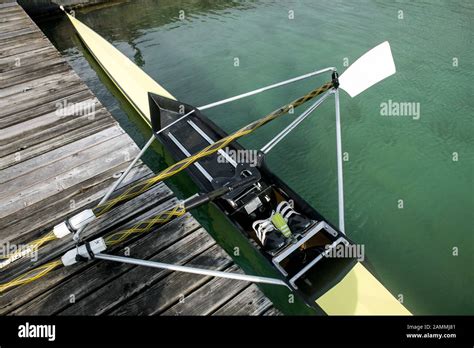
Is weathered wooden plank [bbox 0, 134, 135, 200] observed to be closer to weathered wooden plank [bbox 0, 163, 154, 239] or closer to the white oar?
weathered wooden plank [bbox 0, 163, 154, 239]

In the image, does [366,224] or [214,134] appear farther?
[214,134]

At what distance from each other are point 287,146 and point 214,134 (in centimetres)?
162

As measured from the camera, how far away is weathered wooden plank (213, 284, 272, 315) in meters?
2.99

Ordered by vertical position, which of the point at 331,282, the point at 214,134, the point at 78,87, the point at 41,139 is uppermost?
the point at 78,87

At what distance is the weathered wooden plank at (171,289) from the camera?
300 centimetres

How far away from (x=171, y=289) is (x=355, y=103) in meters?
6.02

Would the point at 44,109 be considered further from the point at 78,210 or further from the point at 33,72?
the point at 78,210

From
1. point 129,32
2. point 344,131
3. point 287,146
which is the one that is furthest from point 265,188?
point 129,32

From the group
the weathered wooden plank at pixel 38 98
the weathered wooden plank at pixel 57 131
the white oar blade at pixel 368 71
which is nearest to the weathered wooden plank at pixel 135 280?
the weathered wooden plank at pixel 57 131

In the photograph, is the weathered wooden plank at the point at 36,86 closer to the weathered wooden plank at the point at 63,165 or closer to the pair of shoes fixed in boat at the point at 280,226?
the weathered wooden plank at the point at 63,165

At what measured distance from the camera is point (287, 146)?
6398mm

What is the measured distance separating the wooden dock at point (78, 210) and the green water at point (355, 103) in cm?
140

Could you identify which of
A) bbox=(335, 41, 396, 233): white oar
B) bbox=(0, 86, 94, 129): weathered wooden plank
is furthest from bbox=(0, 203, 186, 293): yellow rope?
bbox=(0, 86, 94, 129): weathered wooden plank

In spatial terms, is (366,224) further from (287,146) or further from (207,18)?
(207,18)
